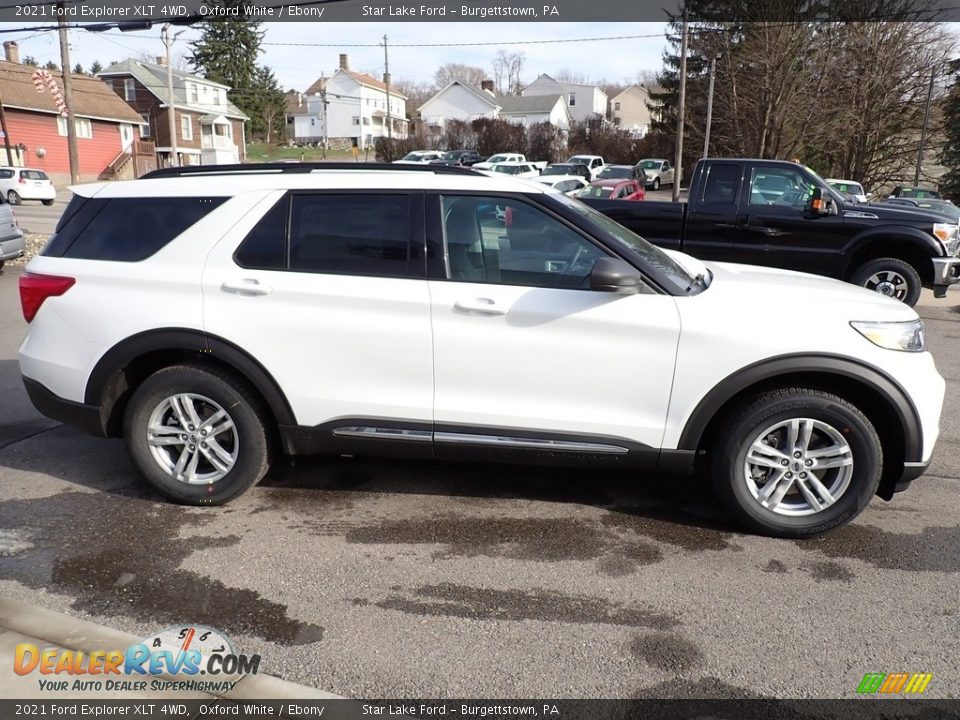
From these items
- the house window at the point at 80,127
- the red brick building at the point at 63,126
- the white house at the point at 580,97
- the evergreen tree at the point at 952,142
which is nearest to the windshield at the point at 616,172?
the evergreen tree at the point at 952,142

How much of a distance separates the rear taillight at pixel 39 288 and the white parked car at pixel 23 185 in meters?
29.4

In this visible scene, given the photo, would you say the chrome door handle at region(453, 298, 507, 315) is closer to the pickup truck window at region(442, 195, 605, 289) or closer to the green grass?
the pickup truck window at region(442, 195, 605, 289)

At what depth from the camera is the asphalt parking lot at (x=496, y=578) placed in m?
2.84

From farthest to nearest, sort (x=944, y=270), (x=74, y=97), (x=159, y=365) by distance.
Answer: (x=74, y=97) → (x=944, y=270) → (x=159, y=365)

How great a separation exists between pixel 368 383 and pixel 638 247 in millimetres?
1622

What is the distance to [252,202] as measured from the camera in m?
4.00

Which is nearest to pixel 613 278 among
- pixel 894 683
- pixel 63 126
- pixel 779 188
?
pixel 894 683

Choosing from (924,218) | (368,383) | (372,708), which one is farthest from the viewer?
(924,218)

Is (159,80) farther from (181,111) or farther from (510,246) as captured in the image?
(510,246)

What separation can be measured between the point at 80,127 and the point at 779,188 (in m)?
45.7

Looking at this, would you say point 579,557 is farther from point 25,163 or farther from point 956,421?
point 25,163

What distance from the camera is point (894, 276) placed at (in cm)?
955

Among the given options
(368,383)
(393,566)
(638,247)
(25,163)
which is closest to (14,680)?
(393,566)

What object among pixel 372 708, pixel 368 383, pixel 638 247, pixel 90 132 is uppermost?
pixel 90 132
